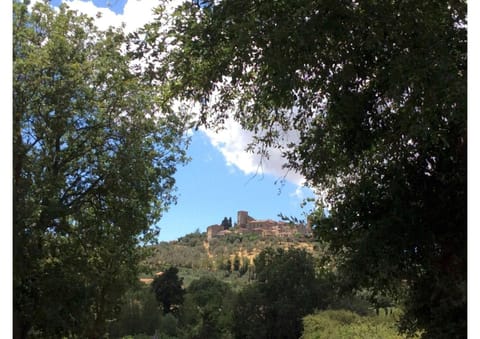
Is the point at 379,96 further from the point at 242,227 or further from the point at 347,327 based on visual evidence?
the point at 242,227

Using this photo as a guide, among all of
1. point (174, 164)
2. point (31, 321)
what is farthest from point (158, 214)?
point (31, 321)

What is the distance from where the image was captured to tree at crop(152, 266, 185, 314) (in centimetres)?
4712

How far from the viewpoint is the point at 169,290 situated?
47719 millimetres

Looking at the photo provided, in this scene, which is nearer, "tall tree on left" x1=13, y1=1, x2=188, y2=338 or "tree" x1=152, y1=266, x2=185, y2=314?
"tall tree on left" x1=13, y1=1, x2=188, y2=338

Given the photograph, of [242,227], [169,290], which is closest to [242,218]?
[242,227]

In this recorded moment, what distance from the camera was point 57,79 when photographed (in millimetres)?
11117

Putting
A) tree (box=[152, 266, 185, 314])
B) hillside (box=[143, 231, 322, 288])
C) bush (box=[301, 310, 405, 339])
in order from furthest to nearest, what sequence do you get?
hillside (box=[143, 231, 322, 288])
tree (box=[152, 266, 185, 314])
bush (box=[301, 310, 405, 339])

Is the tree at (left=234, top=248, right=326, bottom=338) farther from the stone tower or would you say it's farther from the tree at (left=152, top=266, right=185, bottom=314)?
Answer: the stone tower

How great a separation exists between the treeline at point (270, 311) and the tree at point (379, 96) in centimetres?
1202

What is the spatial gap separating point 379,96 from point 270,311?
86.2 feet

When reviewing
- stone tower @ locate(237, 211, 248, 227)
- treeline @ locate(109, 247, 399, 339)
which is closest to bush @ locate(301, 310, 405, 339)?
treeline @ locate(109, 247, 399, 339)

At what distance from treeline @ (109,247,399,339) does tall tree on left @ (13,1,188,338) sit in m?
9.07

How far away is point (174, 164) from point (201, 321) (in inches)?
1011
